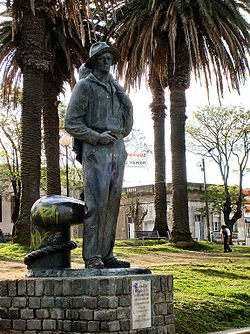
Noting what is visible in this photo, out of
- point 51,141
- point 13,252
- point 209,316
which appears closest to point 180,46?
point 51,141

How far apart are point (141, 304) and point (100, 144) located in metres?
1.78

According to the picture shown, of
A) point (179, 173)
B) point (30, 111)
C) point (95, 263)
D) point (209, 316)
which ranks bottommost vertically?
point (209, 316)

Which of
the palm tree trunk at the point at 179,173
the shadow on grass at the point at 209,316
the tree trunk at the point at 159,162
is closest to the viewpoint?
the shadow on grass at the point at 209,316

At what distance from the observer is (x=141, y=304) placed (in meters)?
6.74

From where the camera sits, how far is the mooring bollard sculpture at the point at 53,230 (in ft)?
23.7

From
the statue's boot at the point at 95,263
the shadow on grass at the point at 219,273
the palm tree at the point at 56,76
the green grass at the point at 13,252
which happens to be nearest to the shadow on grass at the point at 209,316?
the statue's boot at the point at 95,263

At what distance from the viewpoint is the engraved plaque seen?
664cm

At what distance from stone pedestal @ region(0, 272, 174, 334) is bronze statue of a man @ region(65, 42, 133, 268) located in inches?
19.6

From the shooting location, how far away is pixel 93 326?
21.2ft

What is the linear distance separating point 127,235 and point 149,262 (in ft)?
115

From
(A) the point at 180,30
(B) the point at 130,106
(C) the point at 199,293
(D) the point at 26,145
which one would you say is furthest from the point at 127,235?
(B) the point at 130,106

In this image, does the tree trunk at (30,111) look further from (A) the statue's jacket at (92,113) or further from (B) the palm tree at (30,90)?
(A) the statue's jacket at (92,113)

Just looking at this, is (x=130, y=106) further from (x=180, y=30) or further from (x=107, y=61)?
(x=180, y=30)

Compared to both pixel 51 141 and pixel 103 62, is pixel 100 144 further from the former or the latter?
pixel 51 141
